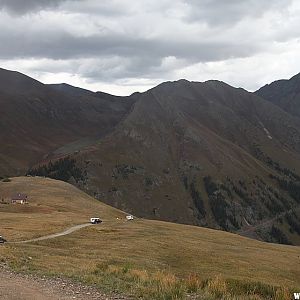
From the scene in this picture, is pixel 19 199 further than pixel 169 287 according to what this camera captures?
Yes

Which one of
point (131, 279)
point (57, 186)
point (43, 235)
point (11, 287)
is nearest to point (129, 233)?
point (43, 235)

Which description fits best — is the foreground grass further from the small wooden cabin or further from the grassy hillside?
the small wooden cabin

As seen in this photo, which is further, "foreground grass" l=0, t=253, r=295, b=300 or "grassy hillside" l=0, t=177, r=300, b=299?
"grassy hillside" l=0, t=177, r=300, b=299

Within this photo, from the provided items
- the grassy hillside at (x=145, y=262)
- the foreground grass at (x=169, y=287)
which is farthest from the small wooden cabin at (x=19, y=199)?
the foreground grass at (x=169, y=287)

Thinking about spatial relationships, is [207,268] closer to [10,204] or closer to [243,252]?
[243,252]

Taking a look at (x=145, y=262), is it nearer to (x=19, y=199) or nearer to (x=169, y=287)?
(x=169, y=287)

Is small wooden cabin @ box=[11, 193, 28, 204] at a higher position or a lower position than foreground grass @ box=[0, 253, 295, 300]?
lower

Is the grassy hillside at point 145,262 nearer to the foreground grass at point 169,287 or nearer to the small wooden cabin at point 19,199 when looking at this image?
the foreground grass at point 169,287

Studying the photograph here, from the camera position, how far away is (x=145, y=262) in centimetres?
4497

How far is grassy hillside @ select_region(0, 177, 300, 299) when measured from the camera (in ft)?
79.7

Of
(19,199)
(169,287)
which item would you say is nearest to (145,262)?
(169,287)

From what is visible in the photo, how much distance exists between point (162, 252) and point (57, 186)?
105 meters

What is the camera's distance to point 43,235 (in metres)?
63.8

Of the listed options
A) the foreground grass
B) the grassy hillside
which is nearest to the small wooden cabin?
the grassy hillside
